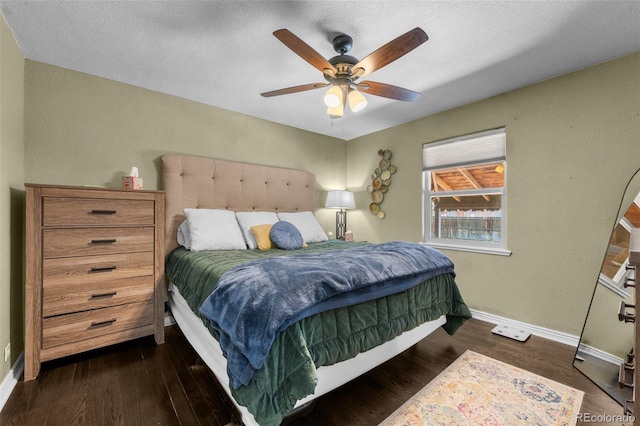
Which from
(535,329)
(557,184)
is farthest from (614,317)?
(557,184)

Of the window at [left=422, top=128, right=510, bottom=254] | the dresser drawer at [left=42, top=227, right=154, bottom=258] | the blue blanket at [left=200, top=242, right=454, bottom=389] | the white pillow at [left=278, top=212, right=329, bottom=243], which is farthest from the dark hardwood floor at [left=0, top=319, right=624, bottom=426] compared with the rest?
the white pillow at [left=278, top=212, right=329, bottom=243]

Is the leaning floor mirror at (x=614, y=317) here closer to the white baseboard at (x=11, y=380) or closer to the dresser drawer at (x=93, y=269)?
the dresser drawer at (x=93, y=269)

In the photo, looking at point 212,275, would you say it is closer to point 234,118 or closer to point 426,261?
point 426,261

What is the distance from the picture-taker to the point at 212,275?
5.71ft

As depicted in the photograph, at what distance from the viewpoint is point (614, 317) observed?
6.57 feet

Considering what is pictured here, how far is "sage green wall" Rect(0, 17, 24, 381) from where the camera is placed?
1.72 m

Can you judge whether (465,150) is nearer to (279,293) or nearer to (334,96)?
(334,96)

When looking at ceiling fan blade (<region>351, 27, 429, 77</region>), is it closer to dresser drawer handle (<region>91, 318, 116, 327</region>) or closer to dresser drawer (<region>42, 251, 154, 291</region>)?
dresser drawer (<region>42, 251, 154, 291</region>)

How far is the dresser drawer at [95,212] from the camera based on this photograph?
76.7 inches

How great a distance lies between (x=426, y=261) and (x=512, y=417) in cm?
96

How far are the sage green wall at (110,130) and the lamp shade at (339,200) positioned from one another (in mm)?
1098

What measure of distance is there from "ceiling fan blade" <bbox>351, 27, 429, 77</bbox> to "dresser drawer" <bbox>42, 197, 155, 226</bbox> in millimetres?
2012

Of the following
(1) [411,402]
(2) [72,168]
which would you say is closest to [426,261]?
(1) [411,402]

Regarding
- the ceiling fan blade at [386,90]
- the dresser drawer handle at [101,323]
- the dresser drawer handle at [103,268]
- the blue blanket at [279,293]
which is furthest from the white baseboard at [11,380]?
the ceiling fan blade at [386,90]
